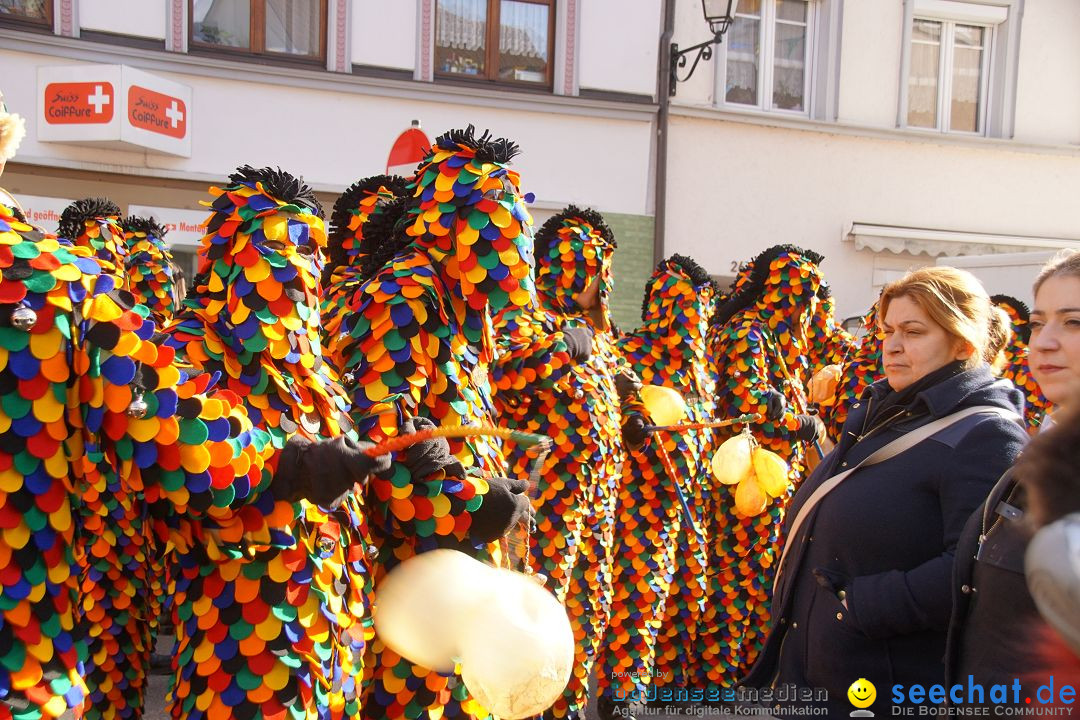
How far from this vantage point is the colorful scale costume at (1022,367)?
5.60 metres

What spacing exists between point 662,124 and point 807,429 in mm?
6533

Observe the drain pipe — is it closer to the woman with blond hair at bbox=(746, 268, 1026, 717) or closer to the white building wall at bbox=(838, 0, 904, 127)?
the white building wall at bbox=(838, 0, 904, 127)

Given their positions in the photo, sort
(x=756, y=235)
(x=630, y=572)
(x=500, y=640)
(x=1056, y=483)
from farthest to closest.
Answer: (x=756, y=235) < (x=630, y=572) < (x=500, y=640) < (x=1056, y=483)

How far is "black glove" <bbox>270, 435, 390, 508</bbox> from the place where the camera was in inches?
85.2

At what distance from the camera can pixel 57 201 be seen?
9398 millimetres

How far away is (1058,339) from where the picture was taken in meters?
2.34

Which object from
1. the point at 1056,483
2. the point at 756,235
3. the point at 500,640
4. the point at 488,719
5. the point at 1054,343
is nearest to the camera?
the point at 1056,483

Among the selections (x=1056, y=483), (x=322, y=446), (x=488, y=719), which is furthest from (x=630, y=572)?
(x=1056, y=483)

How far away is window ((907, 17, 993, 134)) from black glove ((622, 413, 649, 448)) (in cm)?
958

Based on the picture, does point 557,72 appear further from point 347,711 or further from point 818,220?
point 347,711

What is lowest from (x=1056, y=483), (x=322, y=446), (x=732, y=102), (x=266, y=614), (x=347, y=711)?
(x=347, y=711)

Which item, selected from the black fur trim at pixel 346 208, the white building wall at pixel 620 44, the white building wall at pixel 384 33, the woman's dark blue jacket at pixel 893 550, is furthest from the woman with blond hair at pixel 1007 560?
the white building wall at pixel 620 44

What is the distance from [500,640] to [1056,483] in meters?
1.22

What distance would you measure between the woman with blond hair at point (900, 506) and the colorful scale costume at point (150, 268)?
3.19m
